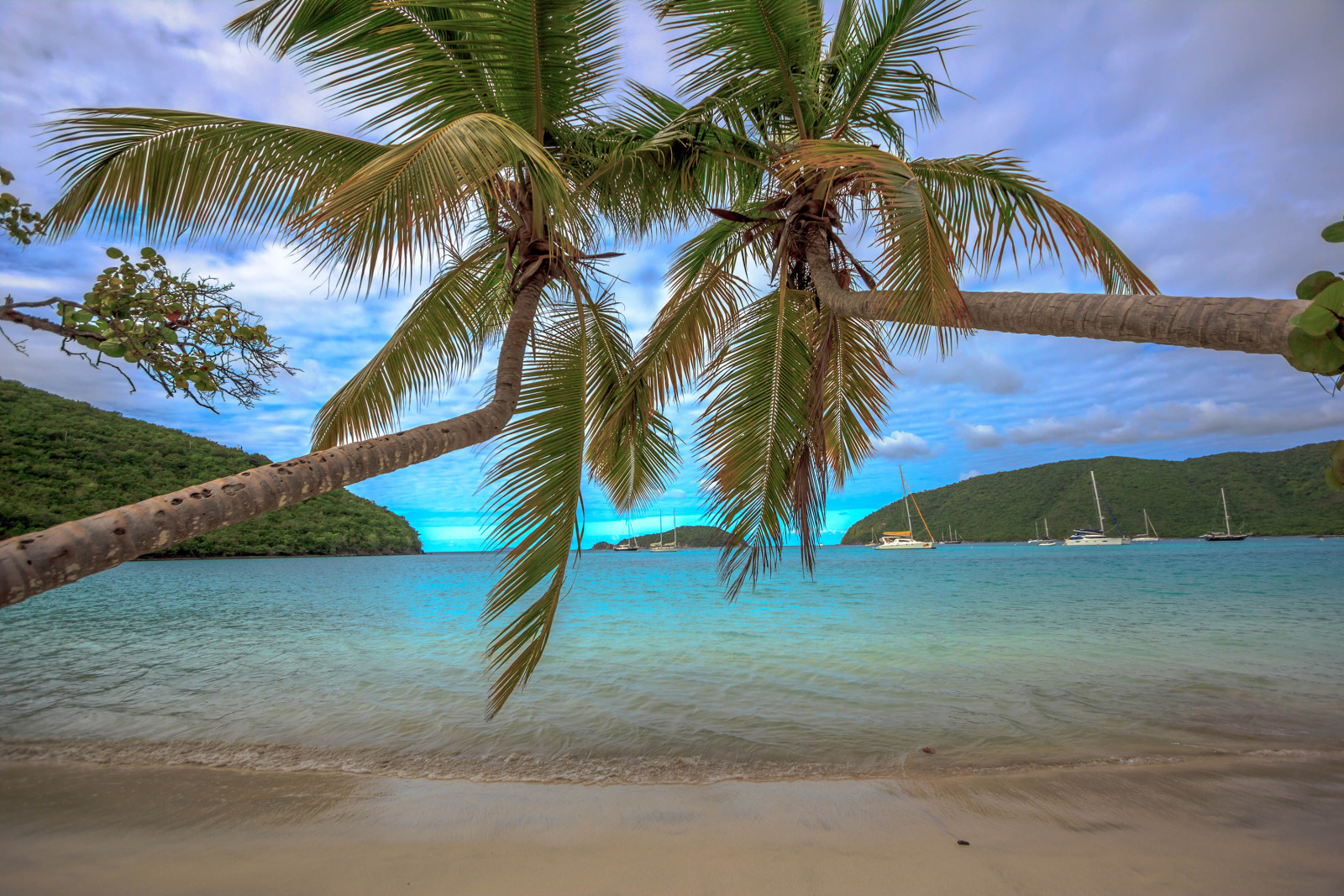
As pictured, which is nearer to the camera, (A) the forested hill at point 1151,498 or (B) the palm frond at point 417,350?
(B) the palm frond at point 417,350

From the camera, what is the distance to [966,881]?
284cm

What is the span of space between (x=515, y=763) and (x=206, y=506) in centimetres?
361

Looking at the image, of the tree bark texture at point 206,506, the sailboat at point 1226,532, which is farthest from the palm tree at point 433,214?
the sailboat at point 1226,532

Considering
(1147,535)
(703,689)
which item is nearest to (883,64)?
(703,689)

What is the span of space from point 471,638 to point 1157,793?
10.4m

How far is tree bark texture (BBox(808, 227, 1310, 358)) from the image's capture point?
1975 millimetres

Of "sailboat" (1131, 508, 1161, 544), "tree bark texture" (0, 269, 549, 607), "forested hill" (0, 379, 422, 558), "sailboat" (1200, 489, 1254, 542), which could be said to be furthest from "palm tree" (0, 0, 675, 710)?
"sailboat" (1131, 508, 1161, 544)

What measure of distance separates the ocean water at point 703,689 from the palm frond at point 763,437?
1825 mm

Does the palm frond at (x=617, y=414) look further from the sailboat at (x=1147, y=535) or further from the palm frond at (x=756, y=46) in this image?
the sailboat at (x=1147, y=535)

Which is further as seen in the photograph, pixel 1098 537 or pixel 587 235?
pixel 1098 537

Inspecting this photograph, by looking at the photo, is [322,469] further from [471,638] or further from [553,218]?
[471,638]

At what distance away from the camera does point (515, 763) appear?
4836 millimetres

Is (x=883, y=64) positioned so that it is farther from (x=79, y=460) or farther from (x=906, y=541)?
(x=906, y=541)

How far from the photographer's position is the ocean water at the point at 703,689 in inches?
197
